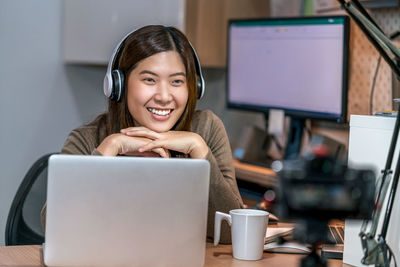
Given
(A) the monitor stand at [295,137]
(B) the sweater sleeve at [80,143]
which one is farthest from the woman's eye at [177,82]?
(A) the monitor stand at [295,137]

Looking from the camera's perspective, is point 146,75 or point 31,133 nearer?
point 146,75

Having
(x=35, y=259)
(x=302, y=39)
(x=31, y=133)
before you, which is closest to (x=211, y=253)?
(x=35, y=259)

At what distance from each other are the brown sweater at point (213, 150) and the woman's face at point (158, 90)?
0.47 ft

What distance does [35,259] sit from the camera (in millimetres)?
1242

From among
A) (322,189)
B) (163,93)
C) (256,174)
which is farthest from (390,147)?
(256,174)

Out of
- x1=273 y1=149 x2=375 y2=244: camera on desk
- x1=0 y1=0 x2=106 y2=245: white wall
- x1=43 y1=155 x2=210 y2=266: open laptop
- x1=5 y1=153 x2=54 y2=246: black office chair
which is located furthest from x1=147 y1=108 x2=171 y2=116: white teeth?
x1=0 y1=0 x2=106 y2=245: white wall

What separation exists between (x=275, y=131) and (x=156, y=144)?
1.18 metres

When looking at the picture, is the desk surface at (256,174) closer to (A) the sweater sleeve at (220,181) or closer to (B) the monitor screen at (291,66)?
(B) the monitor screen at (291,66)

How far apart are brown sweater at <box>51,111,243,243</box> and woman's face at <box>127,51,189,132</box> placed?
0.14 metres

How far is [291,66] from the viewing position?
246 cm

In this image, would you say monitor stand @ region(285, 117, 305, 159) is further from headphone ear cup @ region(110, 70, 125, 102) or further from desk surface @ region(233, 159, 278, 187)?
headphone ear cup @ region(110, 70, 125, 102)

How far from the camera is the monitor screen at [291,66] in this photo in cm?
227

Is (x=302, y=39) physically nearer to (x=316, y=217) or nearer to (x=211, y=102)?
(x=211, y=102)

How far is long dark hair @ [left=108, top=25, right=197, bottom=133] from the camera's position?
159 centimetres
